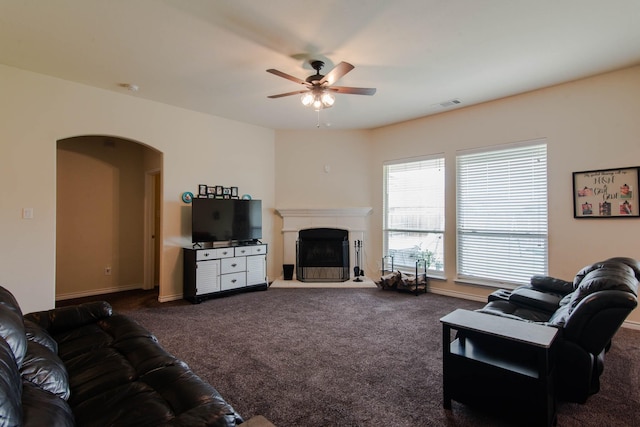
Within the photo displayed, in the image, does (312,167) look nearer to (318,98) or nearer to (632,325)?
(318,98)

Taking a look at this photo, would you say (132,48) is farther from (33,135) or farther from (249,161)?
(249,161)

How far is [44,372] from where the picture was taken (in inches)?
55.4

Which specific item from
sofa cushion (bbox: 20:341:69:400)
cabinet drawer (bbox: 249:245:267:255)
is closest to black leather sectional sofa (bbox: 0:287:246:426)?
sofa cushion (bbox: 20:341:69:400)

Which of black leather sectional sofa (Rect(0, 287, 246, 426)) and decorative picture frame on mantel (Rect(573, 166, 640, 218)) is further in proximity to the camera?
decorative picture frame on mantel (Rect(573, 166, 640, 218))

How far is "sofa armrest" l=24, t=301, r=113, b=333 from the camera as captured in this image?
2223 mm

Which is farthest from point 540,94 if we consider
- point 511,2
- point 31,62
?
point 31,62

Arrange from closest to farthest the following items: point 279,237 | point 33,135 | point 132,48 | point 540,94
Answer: point 132,48 < point 33,135 < point 540,94 < point 279,237

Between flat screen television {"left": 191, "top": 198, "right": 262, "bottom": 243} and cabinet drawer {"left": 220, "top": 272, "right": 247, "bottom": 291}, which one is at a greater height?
flat screen television {"left": 191, "top": 198, "right": 262, "bottom": 243}

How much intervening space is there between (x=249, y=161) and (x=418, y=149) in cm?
294

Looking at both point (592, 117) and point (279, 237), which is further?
point (279, 237)

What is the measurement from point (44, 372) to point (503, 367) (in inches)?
91.1

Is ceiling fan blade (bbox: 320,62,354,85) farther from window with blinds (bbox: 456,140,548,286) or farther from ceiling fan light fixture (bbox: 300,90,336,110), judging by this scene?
window with blinds (bbox: 456,140,548,286)

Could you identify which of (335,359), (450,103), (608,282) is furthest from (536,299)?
(450,103)

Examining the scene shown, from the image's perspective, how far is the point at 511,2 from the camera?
95.4 inches
